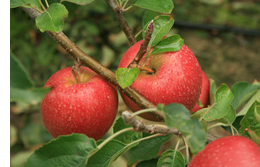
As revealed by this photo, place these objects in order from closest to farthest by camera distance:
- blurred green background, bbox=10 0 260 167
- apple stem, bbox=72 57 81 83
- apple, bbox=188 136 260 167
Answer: apple, bbox=188 136 260 167, apple stem, bbox=72 57 81 83, blurred green background, bbox=10 0 260 167

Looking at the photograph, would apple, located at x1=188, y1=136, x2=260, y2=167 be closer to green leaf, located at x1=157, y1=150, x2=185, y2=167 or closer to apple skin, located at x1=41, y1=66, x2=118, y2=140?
green leaf, located at x1=157, y1=150, x2=185, y2=167

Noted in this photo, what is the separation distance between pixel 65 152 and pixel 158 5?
0.35 meters

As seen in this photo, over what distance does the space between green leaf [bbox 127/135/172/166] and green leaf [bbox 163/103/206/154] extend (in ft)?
0.93

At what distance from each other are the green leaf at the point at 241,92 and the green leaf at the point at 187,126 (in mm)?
447

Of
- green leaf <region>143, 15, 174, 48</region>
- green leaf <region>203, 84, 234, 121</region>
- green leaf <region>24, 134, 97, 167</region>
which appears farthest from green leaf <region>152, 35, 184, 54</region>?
green leaf <region>24, 134, 97, 167</region>

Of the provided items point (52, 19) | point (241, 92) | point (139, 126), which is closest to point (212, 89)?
point (241, 92)

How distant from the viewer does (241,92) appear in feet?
2.38

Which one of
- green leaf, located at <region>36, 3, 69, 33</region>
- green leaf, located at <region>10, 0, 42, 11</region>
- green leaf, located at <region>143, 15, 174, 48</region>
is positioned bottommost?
green leaf, located at <region>143, 15, 174, 48</region>

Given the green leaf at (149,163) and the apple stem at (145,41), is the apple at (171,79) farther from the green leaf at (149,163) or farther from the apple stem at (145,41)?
the green leaf at (149,163)

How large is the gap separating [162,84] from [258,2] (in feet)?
8.17

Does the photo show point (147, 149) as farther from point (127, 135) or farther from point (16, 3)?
point (16, 3)

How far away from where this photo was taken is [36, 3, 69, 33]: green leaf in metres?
0.43

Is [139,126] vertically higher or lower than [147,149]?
higher

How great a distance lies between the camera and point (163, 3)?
503 mm
